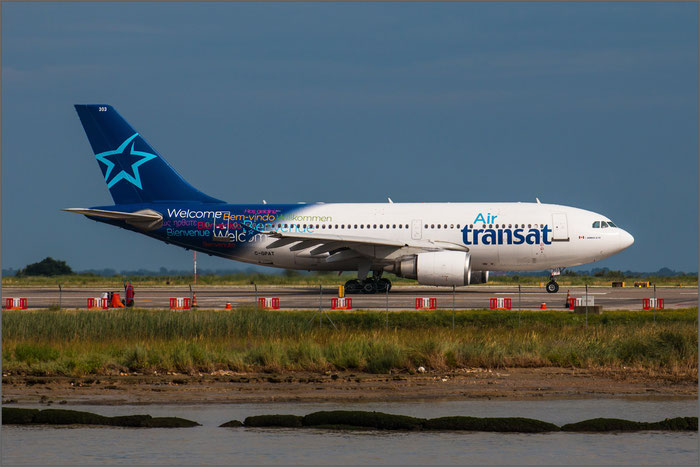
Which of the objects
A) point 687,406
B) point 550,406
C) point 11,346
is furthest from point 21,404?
point 687,406

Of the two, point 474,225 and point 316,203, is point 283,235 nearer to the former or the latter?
point 316,203

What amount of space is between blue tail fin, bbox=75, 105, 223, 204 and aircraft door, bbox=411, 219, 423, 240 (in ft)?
33.3

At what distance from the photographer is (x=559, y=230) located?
4488 centimetres

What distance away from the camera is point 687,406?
2016cm

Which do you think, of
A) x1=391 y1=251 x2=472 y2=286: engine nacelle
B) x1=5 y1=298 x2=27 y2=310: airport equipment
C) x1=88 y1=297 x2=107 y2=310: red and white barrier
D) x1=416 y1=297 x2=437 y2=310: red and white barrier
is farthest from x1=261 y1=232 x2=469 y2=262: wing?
x1=5 y1=298 x2=27 y2=310: airport equipment

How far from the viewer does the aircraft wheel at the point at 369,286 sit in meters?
46.2

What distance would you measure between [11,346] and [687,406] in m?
17.0

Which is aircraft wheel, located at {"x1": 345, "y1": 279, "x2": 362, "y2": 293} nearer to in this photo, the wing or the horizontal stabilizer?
the wing

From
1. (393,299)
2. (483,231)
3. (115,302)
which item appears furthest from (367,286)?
(115,302)

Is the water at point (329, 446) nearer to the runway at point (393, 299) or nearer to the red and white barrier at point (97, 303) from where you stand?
the runway at point (393, 299)

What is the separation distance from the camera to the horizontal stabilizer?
47406mm

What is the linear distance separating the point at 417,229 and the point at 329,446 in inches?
1172

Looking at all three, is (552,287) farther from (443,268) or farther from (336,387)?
(336,387)

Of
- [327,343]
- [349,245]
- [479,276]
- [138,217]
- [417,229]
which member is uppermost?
[138,217]
